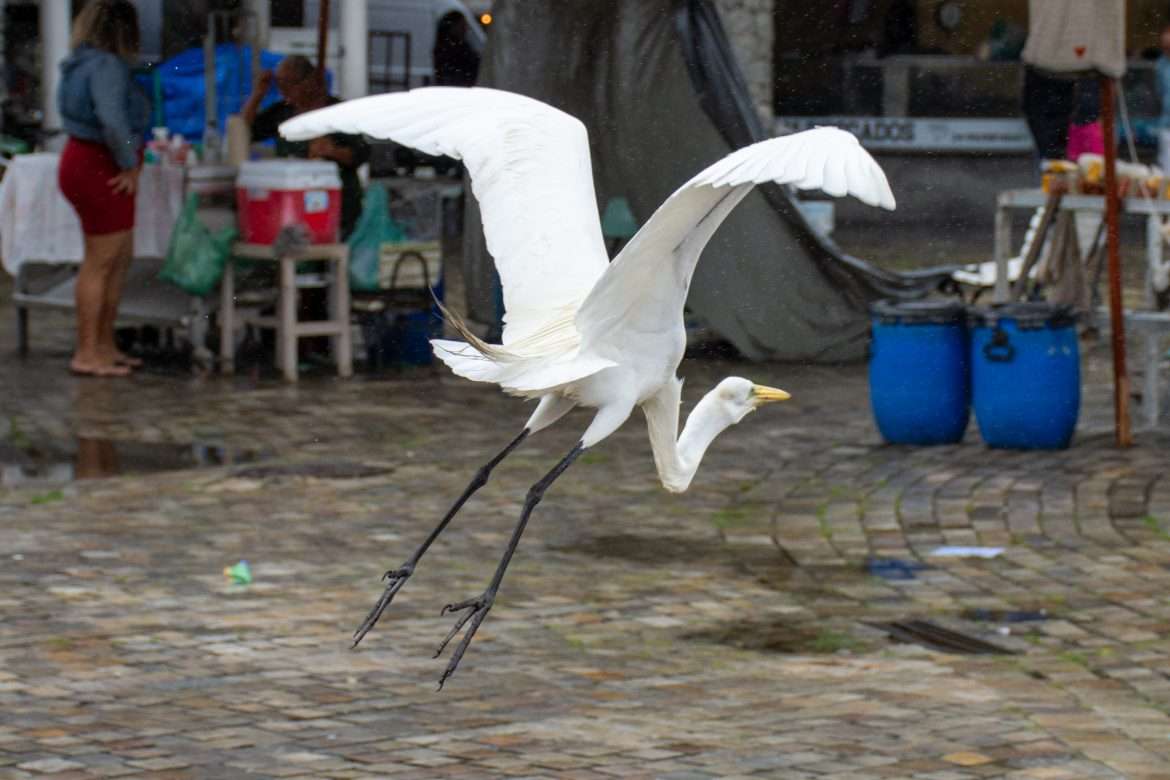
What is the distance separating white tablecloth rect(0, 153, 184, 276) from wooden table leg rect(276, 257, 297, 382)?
1.15 meters

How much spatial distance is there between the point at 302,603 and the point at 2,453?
146 inches

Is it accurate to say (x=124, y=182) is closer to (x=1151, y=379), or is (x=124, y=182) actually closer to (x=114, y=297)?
(x=114, y=297)

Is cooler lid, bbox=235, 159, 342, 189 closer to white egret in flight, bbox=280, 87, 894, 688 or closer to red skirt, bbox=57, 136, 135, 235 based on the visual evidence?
red skirt, bbox=57, 136, 135, 235

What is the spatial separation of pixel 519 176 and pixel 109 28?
7.49 metres

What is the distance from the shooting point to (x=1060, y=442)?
10414mm

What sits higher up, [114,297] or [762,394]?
[762,394]

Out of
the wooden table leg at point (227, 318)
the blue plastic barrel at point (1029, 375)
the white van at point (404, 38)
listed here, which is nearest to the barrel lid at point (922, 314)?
the blue plastic barrel at point (1029, 375)

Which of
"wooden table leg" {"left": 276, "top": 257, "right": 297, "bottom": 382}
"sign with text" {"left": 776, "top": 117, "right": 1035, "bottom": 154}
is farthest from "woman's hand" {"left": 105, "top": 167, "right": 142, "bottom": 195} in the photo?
"sign with text" {"left": 776, "top": 117, "right": 1035, "bottom": 154}

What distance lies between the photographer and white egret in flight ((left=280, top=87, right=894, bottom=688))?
16.4 feet

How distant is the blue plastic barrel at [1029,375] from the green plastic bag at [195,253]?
16.4 ft

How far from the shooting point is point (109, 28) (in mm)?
12570

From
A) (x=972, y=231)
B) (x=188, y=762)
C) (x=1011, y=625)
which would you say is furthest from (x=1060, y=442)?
(x=972, y=231)

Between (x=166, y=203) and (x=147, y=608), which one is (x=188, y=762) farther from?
(x=166, y=203)

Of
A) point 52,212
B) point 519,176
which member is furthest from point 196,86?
point 519,176
